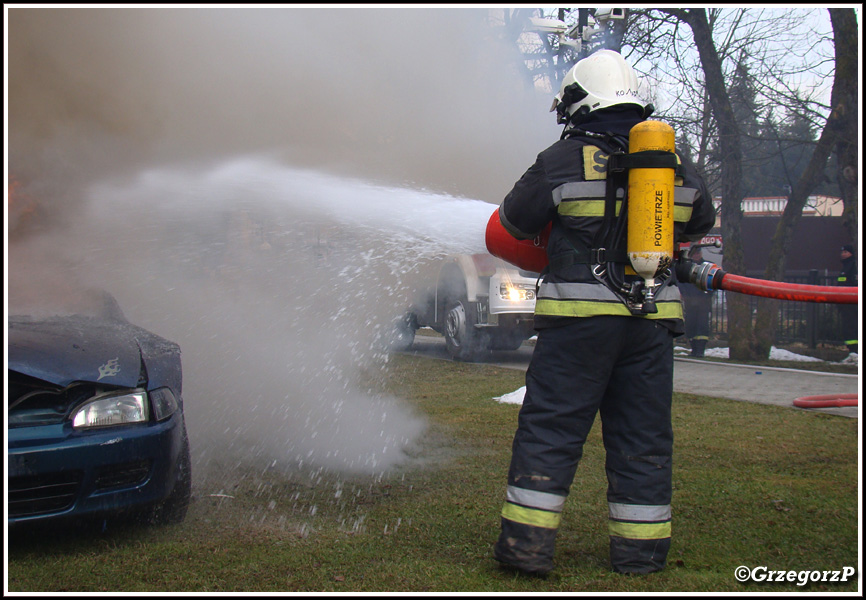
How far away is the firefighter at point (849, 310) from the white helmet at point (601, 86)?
25.4 ft

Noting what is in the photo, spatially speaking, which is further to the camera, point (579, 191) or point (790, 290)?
point (790, 290)

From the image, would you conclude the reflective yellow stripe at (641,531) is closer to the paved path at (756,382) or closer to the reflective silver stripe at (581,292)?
the reflective silver stripe at (581,292)

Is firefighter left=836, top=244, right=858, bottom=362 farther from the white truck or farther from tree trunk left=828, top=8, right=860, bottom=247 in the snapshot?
the white truck

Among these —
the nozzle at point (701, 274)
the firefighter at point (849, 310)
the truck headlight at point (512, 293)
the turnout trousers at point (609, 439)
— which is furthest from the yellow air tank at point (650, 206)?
the firefighter at point (849, 310)

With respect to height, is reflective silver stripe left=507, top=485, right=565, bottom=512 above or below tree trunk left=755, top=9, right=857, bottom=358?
below

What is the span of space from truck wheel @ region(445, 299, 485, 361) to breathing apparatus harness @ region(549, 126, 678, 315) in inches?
240

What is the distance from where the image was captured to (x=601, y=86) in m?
2.63

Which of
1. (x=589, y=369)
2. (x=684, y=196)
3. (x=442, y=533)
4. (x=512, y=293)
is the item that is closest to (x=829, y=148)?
(x=512, y=293)

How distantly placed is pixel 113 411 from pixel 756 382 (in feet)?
21.3

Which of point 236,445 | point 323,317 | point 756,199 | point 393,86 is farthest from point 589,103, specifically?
point 756,199

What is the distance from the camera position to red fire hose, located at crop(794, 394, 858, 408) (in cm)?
543

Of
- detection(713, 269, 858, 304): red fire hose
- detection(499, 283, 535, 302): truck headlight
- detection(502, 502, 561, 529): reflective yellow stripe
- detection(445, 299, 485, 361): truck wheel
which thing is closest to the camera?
detection(502, 502, 561, 529): reflective yellow stripe

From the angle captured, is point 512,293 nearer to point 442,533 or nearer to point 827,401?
point 827,401

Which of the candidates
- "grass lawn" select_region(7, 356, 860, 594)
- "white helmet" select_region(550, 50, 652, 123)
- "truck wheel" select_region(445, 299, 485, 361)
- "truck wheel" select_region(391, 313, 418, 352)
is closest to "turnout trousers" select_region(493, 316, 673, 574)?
"grass lawn" select_region(7, 356, 860, 594)
